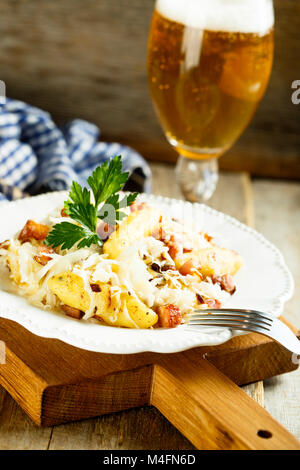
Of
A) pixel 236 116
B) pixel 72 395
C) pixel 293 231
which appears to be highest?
pixel 236 116

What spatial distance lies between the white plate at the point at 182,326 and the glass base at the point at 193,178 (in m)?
0.42

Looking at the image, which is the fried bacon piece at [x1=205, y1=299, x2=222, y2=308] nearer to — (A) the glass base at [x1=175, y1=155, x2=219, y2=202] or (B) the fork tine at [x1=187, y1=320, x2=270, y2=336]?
(B) the fork tine at [x1=187, y1=320, x2=270, y2=336]

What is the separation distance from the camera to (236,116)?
2000 millimetres

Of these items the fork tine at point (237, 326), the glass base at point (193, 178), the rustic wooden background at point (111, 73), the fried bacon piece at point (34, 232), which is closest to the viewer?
the fork tine at point (237, 326)

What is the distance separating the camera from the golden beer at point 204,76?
1845 millimetres

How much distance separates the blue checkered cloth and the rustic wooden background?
38 cm

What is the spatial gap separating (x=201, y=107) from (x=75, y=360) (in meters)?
0.95

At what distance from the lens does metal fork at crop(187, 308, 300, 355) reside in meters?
1.33

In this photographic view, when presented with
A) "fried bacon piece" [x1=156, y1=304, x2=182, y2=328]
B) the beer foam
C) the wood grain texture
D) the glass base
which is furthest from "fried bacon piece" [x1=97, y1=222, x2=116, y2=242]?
the glass base

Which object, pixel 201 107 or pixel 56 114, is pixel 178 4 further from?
pixel 56 114

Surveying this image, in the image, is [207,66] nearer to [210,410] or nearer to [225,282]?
[225,282]

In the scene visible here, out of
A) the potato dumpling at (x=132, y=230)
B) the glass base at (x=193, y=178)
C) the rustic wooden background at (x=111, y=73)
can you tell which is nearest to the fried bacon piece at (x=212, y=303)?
the potato dumpling at (x=132, y=230)

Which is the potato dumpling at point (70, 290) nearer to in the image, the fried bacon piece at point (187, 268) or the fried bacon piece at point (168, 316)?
the fried bacon piece at point (168, 316)
